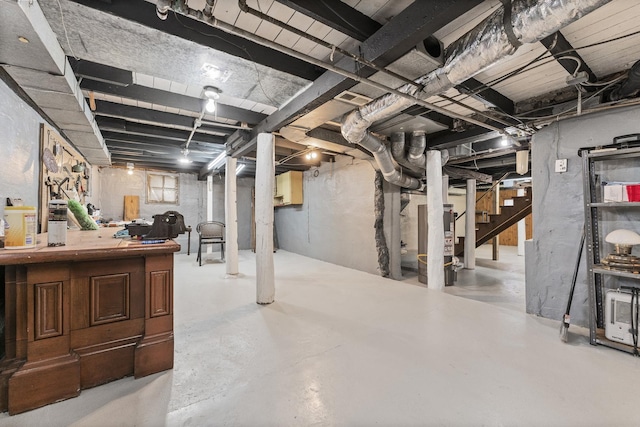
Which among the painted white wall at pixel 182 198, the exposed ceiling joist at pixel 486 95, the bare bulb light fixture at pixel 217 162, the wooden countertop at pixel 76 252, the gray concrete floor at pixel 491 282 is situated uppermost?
the exposed ceiling joist at pixel 486 95

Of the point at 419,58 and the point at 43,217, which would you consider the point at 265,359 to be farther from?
the point at 43,217

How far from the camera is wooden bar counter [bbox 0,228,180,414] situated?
4.67 ft

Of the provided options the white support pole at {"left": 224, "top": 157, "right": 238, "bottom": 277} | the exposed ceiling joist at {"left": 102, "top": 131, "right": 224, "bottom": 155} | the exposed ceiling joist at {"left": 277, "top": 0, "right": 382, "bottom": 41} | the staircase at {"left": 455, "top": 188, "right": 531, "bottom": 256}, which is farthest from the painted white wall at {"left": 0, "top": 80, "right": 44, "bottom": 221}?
the staircase at {"left": 455, "top": 188, "right": 531, "bottom": 256}

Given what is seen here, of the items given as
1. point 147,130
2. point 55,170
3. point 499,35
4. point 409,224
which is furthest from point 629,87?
point 55,170

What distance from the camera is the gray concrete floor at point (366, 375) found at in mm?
1413

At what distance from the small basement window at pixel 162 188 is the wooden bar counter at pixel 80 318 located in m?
6.24

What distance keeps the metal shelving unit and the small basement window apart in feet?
26.8

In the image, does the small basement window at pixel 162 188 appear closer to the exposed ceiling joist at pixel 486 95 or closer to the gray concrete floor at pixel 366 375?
the gray concrete floor at pixel 366 375

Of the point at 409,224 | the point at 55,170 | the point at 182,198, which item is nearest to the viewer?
the point at 55,170

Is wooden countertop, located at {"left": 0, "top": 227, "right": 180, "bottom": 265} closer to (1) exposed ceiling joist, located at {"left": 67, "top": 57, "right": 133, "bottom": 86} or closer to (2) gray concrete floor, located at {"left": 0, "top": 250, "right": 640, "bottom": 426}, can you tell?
(2) gray concrete floor, located at {"left": 0, "top": 250, "right": 640, "bottom": 426}

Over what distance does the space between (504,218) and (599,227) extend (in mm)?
3180

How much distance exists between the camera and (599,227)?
2.55 m

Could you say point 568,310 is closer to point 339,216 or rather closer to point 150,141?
point 339,216

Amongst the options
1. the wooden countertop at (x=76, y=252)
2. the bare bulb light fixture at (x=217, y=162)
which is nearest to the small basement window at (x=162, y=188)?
the bare bulb light fixture at (x=217, y=162)
